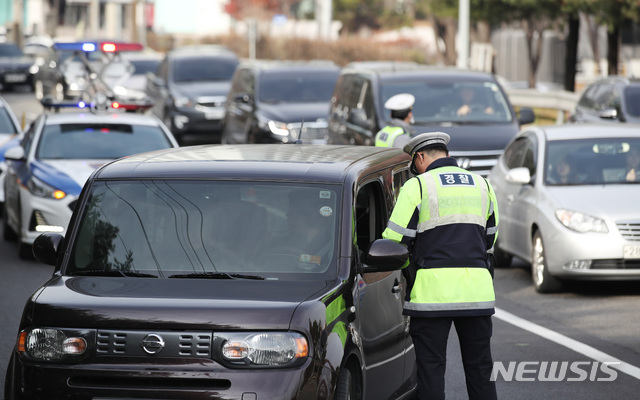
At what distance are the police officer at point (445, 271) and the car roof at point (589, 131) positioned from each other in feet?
21.9

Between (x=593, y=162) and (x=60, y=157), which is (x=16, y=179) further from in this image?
(x=593, y=162)

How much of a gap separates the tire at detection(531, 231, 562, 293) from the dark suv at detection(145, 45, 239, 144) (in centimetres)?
1495

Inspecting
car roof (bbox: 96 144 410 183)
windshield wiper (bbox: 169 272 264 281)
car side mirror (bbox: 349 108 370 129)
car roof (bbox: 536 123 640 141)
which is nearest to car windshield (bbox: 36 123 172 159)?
car side mirror (bbox: 349 108 370 129)

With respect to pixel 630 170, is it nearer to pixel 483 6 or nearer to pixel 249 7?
pixel 483 6

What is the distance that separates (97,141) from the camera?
14.4m

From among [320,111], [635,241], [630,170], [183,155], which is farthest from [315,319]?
[320,111]

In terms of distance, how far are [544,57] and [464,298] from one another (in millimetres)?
54269

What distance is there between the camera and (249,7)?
82438 millimetres

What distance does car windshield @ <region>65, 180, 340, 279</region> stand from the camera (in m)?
5.97

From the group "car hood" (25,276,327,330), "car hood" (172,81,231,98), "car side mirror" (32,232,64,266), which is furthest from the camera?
"car hood" (172,81,231,98)

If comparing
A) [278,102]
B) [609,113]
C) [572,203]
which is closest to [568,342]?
[572,203]

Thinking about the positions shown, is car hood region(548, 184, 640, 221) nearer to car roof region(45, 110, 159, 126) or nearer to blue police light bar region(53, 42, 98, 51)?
car roof region(45, 110, 159, 126)

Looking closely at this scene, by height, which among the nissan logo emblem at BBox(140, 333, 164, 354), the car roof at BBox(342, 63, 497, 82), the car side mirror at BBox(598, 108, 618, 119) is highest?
the nissan logo emblem at BBox(140, 333, 164, 354)

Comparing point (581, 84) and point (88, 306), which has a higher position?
point (88, 306)
